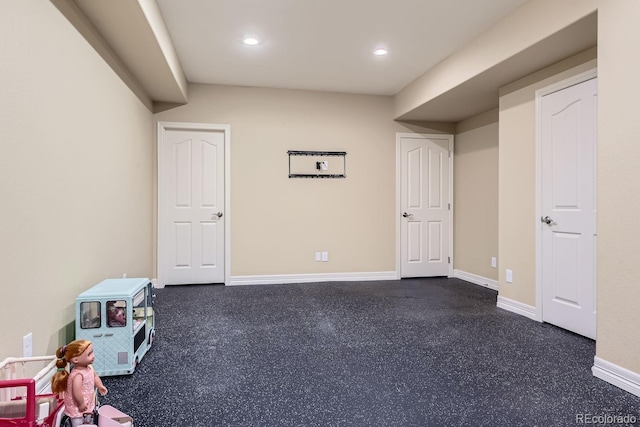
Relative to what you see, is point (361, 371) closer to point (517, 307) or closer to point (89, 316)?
point (89, 316)

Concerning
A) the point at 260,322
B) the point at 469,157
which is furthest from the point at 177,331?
the point at 469,157

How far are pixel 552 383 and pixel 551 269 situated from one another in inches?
51.9

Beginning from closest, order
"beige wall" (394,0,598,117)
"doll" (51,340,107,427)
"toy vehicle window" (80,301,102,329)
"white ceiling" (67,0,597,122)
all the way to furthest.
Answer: "doll" (51,340,107,427) < "toy vehicle window" (80,301,102,329) < "beige wall" (394,0,598,117) < "white ceiling" (67,0,597,122)

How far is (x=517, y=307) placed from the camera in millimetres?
3303

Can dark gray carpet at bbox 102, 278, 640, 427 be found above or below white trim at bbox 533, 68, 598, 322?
below

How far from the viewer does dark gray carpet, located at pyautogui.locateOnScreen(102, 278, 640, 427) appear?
5.52 ft

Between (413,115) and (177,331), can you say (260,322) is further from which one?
(413,115)

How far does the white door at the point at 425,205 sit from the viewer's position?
4938 millimetres

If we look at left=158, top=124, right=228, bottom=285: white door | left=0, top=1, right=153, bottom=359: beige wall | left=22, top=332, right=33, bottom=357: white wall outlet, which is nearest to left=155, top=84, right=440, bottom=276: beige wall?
left=158, top=124, right=228, bottom=285: white door

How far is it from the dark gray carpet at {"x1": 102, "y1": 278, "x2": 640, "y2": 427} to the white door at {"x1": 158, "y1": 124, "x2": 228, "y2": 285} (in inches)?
39.2

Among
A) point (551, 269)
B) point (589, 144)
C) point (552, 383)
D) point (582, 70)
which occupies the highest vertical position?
point (582, 70)

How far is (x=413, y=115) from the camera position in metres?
4.68

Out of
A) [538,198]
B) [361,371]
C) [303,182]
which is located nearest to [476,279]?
[538,198]

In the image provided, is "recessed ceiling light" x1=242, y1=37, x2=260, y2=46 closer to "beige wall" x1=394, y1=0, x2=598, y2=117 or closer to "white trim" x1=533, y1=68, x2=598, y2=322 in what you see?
"beige wall" x1=394, y1=0, x2=598, y2=117
